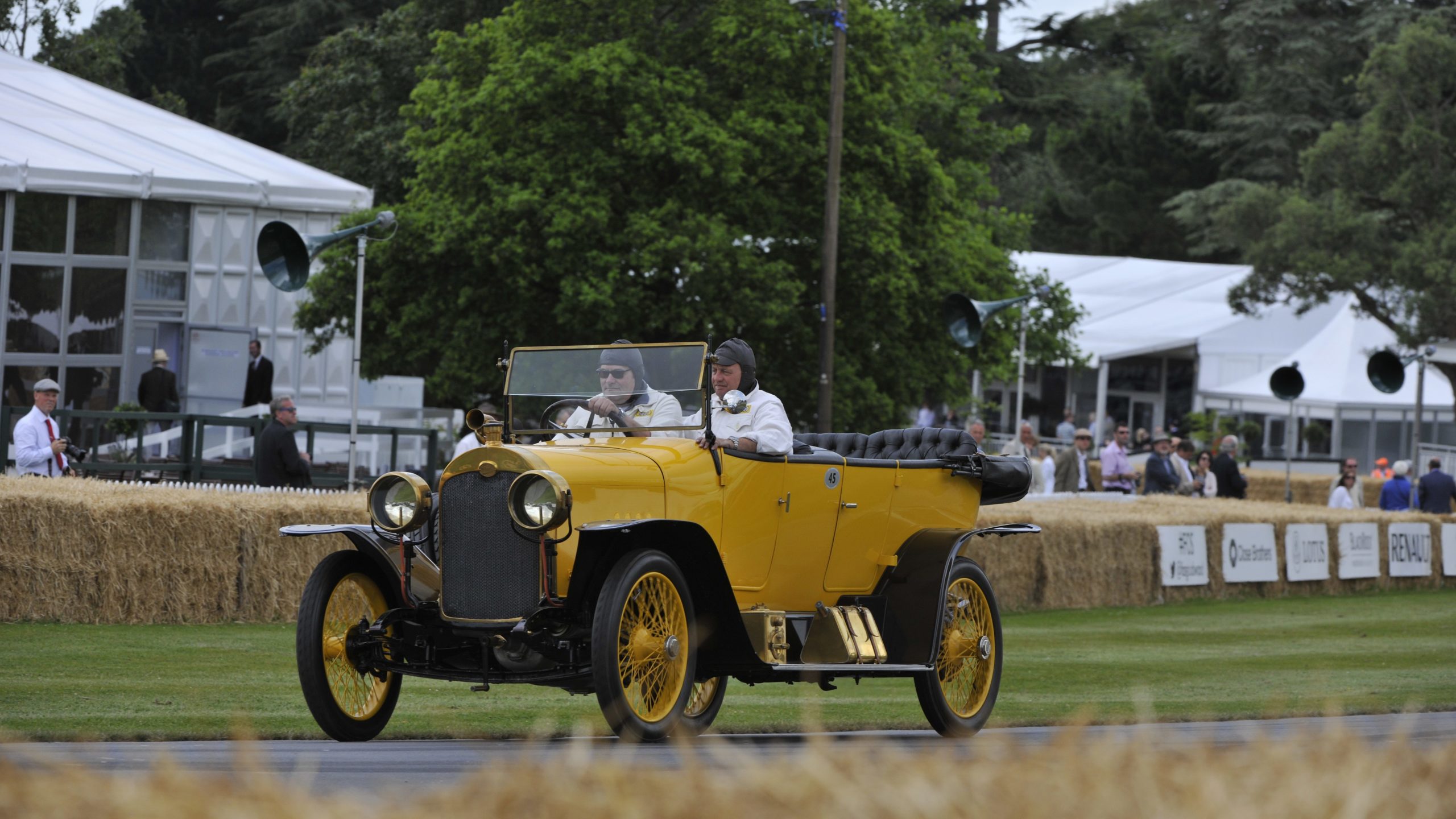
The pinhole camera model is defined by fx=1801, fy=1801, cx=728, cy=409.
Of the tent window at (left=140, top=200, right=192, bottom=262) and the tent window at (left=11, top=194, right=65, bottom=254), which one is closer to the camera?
the tent window at (left=11, top=194, right=65, bottom=254)

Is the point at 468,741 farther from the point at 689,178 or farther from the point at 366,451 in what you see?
the point at 689,178

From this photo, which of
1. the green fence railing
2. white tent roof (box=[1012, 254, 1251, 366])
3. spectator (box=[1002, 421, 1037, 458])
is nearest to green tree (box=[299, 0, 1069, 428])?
→ spectator (box=[1002, 421, 1037, 458])

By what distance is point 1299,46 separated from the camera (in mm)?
63094

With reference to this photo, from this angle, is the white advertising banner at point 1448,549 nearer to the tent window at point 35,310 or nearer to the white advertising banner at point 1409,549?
the white advertising banner at point 1409,549

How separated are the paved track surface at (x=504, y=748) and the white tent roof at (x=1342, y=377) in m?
36.1

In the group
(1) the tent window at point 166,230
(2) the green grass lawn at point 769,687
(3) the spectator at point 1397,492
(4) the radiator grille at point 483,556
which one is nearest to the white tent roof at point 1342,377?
(3) the spectator at point 1397,492

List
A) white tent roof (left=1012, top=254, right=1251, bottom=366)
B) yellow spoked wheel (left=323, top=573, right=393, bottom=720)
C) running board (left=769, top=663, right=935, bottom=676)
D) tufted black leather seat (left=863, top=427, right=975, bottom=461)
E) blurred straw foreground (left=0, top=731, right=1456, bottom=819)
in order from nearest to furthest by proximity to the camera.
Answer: blurred straw foreground (left=0, top=731, right=1456, bottom=819)
yellow spoked wheel (left=323, top=573, right=393, bottom=720)
running board (left=769, top=663, right=935, bottom=676)
tufted black leather seat (left=863, top=427, right=975, bottom=461)
white tent roof (left=1012, top=254, right=1251, bottom=366)

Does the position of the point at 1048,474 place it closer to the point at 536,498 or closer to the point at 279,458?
the point at 279,458

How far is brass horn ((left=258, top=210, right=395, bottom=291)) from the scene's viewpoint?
19.4 metres

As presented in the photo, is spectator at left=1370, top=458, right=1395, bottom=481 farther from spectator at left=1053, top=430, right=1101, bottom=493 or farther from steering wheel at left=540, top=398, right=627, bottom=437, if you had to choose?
steering wheel at left=540, top=398, right=627, bottom=437

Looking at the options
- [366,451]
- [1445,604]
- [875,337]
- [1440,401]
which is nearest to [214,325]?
[366,451]

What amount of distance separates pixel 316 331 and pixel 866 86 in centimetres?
1024

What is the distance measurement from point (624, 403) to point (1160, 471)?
1890cm

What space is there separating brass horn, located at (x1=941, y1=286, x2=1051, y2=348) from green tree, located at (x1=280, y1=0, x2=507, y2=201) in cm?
1656
